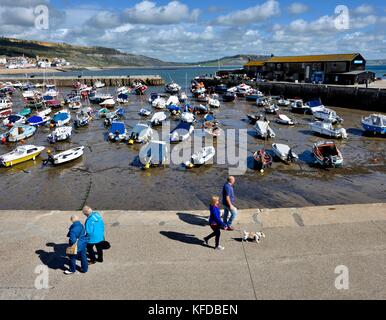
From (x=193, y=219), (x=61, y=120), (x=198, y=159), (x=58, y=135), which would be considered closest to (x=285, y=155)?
(x=198, y=159)

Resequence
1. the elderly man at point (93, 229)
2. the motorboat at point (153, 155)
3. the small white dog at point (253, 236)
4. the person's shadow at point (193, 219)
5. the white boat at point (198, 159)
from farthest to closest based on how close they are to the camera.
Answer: the motorboat at point (153, 155)
the white boat at point (198, 159)
the person's shadow at point (193, 219)
the small white dog at point (253, 236)
the elderly man at point (93, 229)

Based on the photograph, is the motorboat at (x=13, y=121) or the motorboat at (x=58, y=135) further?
the motorboat at (x=13, y=121)

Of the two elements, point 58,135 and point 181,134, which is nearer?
point 181,134

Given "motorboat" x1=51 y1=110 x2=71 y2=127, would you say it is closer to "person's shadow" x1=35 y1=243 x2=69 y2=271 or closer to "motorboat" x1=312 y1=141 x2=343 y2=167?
"motorboat" x1=312 y1=141 x2=343 y2=167

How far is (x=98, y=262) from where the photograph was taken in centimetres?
921

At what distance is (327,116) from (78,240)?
36.0m

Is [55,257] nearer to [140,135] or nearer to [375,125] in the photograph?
[140,135]

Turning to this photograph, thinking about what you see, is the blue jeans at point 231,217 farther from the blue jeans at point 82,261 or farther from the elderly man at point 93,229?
the blue jeans at point 82,261

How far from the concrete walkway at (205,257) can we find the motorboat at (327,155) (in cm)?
994

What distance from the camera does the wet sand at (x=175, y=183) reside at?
1766 centimetres

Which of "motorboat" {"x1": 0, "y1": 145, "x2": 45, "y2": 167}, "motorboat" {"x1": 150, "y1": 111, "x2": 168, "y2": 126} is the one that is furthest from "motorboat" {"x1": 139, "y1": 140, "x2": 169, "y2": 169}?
"motorboat" {"x1": 150, "y1": 111, "x2": 168, "y2": 126}

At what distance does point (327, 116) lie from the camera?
128ft

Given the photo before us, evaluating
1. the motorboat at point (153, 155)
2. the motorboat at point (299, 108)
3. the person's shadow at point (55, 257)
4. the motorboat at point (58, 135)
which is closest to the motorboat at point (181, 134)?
the motorboat at point (153, 155)
